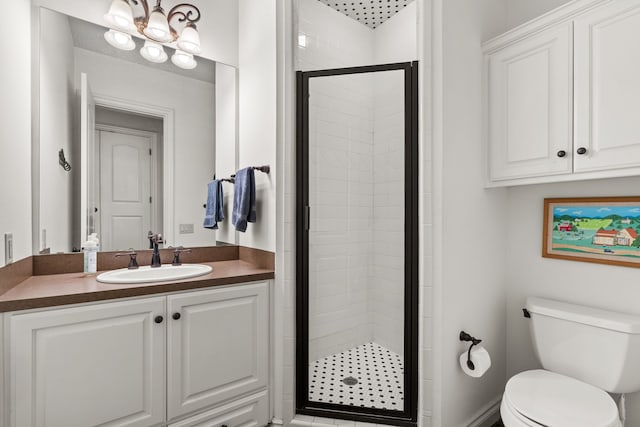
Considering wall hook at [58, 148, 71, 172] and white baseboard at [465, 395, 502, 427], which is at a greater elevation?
wall hook at [58, 148, 71, 172]

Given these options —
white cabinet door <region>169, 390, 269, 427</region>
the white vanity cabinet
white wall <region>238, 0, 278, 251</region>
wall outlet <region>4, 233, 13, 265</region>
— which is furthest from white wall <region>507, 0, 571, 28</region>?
wall outlet <region>4, 233, 13, 265</region>

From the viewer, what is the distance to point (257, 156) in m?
1.96

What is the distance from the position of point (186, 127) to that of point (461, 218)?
5.82ft

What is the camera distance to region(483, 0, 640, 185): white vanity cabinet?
4.24ft

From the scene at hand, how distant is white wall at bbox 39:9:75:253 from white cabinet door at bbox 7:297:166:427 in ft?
1.94

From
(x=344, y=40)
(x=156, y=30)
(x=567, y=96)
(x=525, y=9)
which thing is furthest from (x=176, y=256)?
(x=525, y=9)

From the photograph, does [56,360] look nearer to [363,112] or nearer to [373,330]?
[373,330]

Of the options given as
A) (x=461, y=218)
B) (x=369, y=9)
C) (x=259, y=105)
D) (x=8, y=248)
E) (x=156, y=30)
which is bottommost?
(x=8, y=248)

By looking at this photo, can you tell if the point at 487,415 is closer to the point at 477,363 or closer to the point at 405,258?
the point at 477,363

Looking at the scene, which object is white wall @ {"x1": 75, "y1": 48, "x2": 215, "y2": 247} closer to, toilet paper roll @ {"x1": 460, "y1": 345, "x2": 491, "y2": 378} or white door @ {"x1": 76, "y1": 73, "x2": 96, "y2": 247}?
white door @ {"x1": 76, "y1": 73, "x2": 96, "y2": 247}

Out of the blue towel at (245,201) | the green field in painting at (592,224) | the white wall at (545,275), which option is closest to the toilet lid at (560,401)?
the white wall at (545,275)

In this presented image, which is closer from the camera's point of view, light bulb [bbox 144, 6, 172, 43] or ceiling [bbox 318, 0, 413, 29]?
light bulb [bbox 144, 6, 172, 43]

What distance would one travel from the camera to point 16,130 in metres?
1.33

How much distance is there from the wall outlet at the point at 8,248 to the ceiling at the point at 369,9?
86.3 inches
